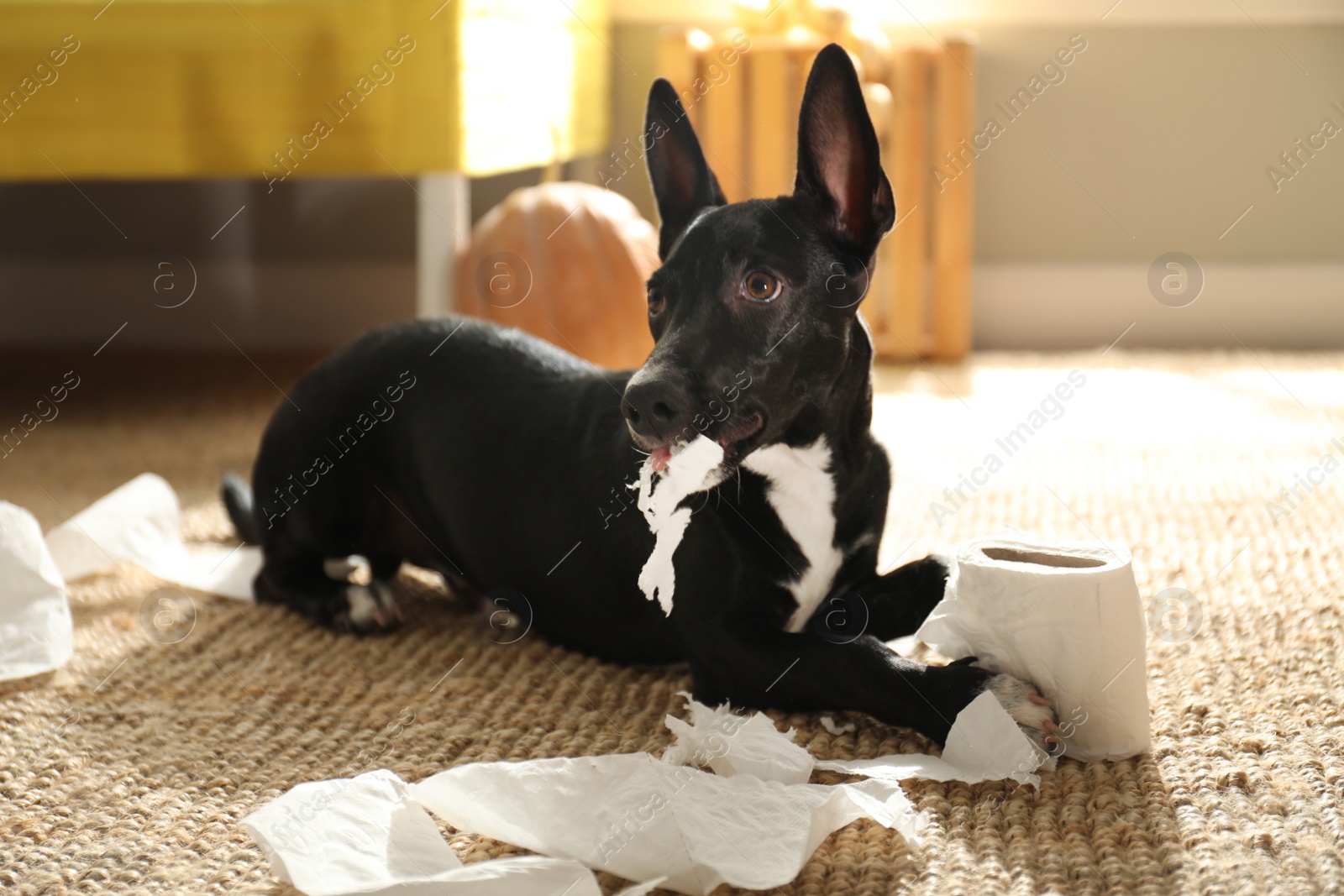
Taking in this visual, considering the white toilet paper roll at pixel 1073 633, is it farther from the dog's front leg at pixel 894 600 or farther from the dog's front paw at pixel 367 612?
the dog's front paw at pixel 367 612

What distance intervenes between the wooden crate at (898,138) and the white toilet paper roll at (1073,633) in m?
2.35

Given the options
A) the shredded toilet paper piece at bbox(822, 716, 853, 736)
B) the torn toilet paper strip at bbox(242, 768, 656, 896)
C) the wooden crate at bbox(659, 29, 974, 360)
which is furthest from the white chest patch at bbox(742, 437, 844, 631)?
the wooden crate at bbox(659, 29, 974, 360)

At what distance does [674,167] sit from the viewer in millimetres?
1431

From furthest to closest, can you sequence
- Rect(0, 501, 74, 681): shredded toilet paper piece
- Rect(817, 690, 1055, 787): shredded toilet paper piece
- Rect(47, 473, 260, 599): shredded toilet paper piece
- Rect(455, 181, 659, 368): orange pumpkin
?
1. Rect(455, 181, 659, 368): orange pumpkin
2. Rect(47, 473, 260, 599): shredded toilet paper piece
3. Rect(0, 501, 74, 681): shredded toilet paper piece
4. Rect(817, 690, 1055, 787): shredded toilet paper piece

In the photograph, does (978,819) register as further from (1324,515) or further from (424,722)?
(1324,515)

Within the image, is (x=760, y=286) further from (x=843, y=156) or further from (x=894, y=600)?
(x=894, y=600)

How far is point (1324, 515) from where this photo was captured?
6.47 feet

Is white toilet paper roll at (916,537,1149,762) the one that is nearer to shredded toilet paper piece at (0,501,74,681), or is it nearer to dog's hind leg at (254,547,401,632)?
dog's hind leg at (254,547,401,632)

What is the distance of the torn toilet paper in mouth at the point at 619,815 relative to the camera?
0.98 m

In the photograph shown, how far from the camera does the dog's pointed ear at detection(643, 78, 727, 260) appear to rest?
1.41 m

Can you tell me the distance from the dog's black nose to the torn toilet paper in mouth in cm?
28

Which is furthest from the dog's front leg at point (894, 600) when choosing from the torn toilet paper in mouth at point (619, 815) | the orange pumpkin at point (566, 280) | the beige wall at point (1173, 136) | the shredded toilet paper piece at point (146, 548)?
the beige wall at point (1173, 136)

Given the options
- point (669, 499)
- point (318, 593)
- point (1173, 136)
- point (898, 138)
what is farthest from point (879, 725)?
point (1173, 136)

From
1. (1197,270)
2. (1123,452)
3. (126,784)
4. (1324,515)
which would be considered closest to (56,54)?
(126,784)
